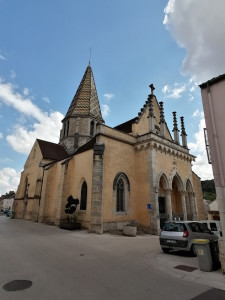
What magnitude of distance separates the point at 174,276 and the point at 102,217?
28.3 feet

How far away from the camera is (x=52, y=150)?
27922 mm

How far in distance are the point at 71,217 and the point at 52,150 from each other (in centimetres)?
1419

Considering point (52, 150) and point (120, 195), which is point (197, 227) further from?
point (52, 150)

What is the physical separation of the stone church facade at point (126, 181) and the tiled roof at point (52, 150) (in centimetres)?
241

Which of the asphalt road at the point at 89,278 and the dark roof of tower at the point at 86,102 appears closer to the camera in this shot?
the asphalt road at the point at 89,278

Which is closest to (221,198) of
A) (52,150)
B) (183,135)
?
(183,135)

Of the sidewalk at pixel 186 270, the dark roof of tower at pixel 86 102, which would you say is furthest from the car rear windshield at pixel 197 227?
the dark roof of tower at pixel 86 102

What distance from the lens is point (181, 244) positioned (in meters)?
7.46

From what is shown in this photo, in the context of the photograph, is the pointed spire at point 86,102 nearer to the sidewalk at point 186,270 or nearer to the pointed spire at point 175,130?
the pointed spire at point 175,130

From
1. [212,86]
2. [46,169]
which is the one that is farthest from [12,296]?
[46,169]

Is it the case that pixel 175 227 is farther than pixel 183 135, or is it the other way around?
pixel 183 135

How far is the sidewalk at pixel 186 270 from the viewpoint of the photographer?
15.6 ft

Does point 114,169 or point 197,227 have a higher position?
point 114,169

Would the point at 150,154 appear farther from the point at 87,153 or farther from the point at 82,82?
the point at 82,82
